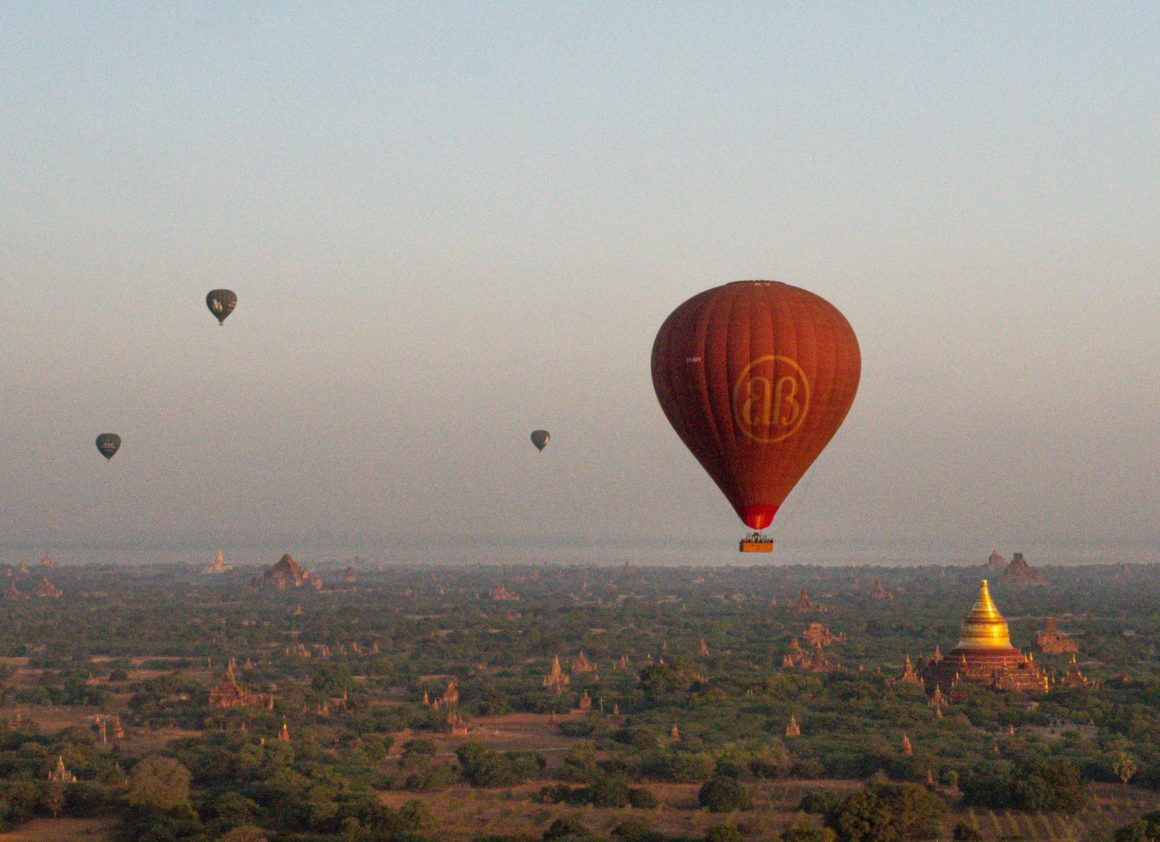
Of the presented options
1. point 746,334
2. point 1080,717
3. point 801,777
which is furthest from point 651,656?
point 746,334

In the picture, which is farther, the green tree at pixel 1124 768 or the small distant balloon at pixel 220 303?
the small distant balloon at pixel 220 303

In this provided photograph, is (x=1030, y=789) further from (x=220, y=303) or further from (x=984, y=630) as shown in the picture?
(x=220, y=303)

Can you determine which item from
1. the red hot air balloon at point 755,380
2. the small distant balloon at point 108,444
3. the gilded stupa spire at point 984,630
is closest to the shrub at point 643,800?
the red hot air balloon at point 755,380

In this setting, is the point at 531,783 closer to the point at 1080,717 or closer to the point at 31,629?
Result: the point at 1080,717

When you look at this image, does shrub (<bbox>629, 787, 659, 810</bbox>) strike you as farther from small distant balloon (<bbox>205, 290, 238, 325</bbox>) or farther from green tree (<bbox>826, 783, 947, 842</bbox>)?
small distant balloon (<bbox>205, 290, 238, 325</bbox>)

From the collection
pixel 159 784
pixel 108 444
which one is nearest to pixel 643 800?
pixel 159 784

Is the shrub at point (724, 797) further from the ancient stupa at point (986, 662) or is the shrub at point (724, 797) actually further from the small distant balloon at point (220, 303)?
the small distant balloon at point (220, 303)
